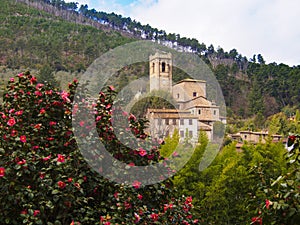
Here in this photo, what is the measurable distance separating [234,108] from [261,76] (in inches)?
399

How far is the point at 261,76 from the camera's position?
196 ft

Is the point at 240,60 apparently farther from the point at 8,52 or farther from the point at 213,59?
the point at 8,52

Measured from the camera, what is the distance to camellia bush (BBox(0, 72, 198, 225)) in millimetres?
2900

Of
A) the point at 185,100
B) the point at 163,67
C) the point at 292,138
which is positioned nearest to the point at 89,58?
the point at 163,67

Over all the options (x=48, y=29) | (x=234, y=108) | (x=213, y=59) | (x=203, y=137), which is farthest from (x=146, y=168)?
(x=213, y=59)

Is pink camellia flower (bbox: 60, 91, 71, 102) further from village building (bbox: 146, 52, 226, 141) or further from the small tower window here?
the small tower window

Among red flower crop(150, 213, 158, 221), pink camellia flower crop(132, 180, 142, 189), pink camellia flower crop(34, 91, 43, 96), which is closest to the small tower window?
pink camellia flower crop(34, 91, 43, 96)

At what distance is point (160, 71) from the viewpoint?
44.1m

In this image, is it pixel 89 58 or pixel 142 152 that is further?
pixel 89 58

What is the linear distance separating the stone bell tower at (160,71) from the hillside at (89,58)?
4.45 ft

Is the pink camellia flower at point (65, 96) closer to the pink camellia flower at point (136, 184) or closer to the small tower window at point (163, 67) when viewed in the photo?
the pink camellia flower at point (136, 184)

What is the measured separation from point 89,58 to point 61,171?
1834 inches

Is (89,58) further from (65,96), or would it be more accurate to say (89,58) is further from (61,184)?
(61,184)

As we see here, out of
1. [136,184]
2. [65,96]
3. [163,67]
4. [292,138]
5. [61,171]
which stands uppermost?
[163,67]
